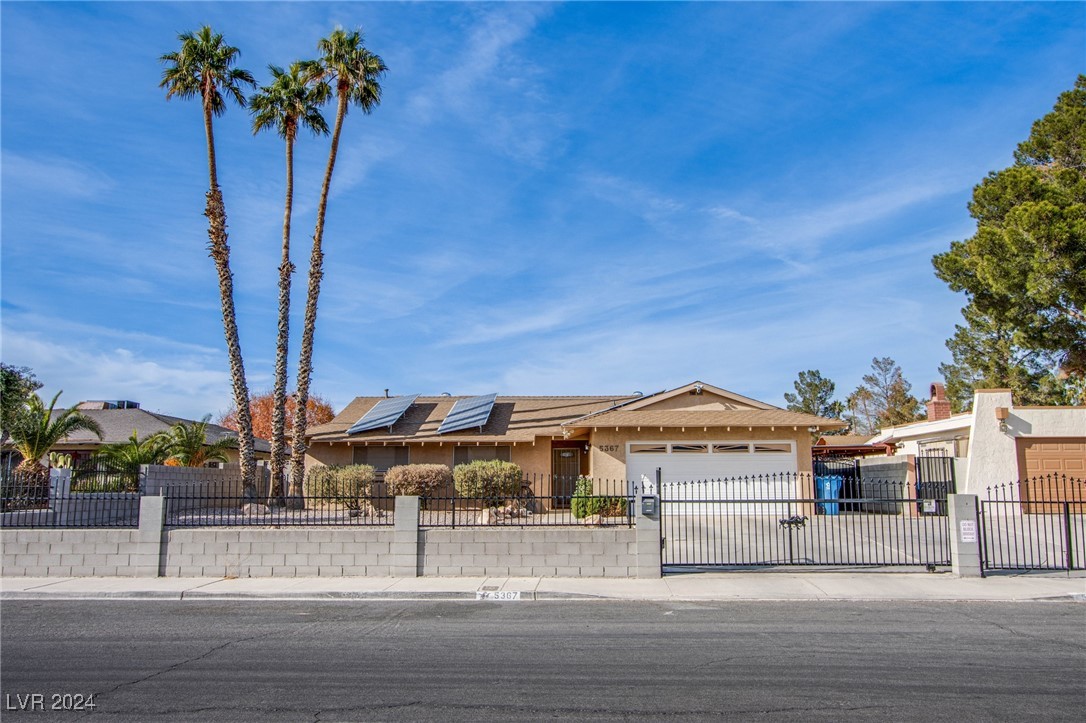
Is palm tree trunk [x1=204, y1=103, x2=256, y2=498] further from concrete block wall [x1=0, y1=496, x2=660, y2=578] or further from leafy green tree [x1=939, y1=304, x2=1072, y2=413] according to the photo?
leafy green tree [x1=939, y1=304, x2=1072, y2=413]

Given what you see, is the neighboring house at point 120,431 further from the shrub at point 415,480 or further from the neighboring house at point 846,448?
the neighboring house at point 846,448

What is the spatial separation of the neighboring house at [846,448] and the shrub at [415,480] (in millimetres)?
19834

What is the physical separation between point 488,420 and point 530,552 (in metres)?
16.5

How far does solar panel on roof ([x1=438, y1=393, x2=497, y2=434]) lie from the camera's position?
27.5 m

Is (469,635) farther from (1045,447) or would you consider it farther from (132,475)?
(1045,447)

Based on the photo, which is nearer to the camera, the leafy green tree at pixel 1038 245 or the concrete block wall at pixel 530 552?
the concrete block wall at pixel 530 552

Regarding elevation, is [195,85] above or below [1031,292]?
above

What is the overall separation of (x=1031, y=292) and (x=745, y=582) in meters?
17.2

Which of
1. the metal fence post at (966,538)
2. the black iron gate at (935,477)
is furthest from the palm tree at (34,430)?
the black iron gate at (935,477)

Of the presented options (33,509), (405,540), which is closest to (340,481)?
(33,509)

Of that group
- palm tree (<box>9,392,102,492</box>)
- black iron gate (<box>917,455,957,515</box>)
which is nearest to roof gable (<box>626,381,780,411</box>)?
black iron gate (<box>917,455,957,515</box>)

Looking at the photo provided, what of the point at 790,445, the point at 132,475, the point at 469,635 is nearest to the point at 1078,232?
the point at 790,445

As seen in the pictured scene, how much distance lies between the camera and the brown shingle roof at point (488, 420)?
89.8ft

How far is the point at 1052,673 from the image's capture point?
23.8 ft
